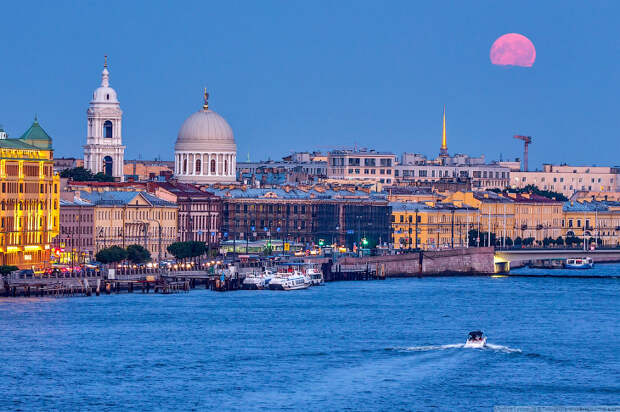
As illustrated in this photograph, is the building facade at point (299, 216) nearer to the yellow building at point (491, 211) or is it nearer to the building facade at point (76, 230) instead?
the yellow building at point (491, 211)

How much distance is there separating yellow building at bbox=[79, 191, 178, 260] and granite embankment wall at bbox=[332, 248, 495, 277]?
35.1 ft

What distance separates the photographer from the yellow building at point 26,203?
95000mm

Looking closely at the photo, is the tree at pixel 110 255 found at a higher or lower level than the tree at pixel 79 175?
lower

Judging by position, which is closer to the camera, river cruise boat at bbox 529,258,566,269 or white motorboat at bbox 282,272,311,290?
white motorboat at bbox 282,272,311,290

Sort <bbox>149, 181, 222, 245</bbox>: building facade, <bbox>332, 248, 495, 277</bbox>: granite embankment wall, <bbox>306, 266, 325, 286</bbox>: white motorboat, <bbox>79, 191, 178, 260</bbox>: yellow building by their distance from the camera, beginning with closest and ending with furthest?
1. <bbox>306, 266, 325, 286</bbox>: white motorboat
2. <bbox>332, 248, 495, 277</bbox>: granite embankment wall
3. <bbox>79, 191, 178, 260</bbox>: yellow building
4. <bbox>149, 181, 222, 245</bbox>: building facade

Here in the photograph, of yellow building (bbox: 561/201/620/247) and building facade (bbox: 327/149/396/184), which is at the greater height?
building facade (bbox: 327/149/396/184)

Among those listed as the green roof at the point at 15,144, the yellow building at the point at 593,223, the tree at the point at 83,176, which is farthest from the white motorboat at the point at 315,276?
the yellow building at the point at 593,223

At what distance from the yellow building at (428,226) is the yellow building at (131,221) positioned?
25.0m

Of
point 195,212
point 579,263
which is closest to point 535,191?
point 579,263

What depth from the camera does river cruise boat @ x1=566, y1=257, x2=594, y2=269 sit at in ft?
429

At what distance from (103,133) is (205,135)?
8.07 meters

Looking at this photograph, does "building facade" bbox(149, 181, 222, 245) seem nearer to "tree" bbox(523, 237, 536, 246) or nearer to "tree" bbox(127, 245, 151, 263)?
"tree" bbox(127, 245, 151, 263)

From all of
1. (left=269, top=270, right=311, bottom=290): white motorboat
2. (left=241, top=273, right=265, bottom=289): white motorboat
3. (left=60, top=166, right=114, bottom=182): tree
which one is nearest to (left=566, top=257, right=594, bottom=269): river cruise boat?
(left=60, top=166, right=114, bottom=182): tree

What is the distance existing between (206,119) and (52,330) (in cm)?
8765
